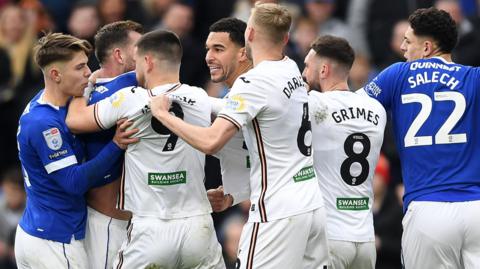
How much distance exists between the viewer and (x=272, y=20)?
1006cm

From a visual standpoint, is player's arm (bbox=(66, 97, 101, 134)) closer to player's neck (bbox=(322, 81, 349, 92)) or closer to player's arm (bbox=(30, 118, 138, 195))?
player's arm (bbox=(30, 118, 138, 195))

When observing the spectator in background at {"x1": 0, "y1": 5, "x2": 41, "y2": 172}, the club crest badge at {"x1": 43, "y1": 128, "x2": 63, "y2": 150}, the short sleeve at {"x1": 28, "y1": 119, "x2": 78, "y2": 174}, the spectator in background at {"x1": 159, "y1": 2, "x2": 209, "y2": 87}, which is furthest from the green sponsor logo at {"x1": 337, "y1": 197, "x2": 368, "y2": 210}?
the spectator in background at {"x1": 0, "y1": 5, "x2": 41, "y2": 172}

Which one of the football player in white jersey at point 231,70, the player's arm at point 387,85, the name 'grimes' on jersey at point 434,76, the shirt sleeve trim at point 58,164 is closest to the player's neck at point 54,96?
the shirt sleeve trim at point 58,164

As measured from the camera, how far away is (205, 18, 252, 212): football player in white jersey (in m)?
11.0

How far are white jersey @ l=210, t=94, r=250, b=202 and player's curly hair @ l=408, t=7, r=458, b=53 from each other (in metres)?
1.79

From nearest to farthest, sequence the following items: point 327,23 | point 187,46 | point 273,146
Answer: point 273,146
point 187,46
point 327,23

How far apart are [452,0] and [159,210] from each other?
754 cm

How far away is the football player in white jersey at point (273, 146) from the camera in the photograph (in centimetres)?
984

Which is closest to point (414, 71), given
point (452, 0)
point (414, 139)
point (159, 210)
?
point (414, 139)

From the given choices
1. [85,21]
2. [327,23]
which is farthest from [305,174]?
[85,21]

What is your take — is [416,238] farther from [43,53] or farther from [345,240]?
→ [43,53]

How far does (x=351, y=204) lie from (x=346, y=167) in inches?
12.6

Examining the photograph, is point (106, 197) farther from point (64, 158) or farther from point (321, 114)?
point (321, 114)

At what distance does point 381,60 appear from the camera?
57.0ft
